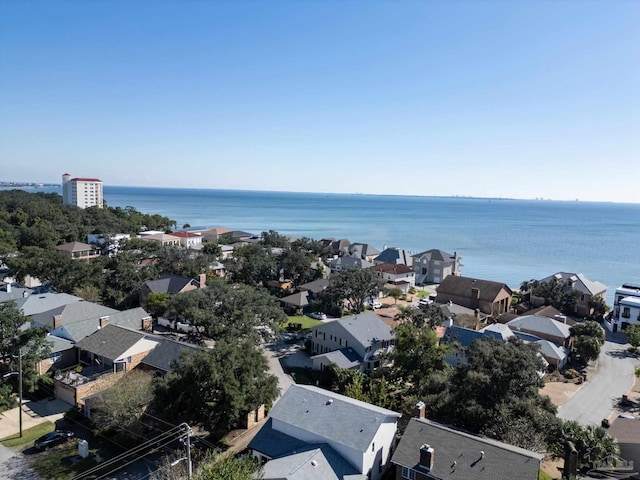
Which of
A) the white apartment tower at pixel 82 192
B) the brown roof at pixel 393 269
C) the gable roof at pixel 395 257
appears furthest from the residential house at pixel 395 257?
the white apartment tower at pixel 82 192

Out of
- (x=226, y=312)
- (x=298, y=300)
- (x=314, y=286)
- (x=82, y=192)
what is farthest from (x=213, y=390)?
(x=82, y=192)

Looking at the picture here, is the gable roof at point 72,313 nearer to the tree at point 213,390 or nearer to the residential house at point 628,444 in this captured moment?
the tree at point 213,390

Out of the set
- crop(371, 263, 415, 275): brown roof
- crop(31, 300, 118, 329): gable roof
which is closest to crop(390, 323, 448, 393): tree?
crop(31, 300, 118, 329): gable roof

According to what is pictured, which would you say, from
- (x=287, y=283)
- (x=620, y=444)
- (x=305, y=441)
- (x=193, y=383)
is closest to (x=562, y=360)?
(x=620, y=444)

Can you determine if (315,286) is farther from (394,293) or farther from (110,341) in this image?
(110,341)

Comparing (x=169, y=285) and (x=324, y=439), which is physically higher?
(x=169, y=285)

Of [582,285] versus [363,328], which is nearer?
[363,328]

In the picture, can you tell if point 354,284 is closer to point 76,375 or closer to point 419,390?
point 419,390

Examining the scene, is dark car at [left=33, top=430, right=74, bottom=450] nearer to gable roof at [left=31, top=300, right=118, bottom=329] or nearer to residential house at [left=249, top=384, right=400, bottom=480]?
residential house at [left=249, top=384, right=400, bottom=480]
